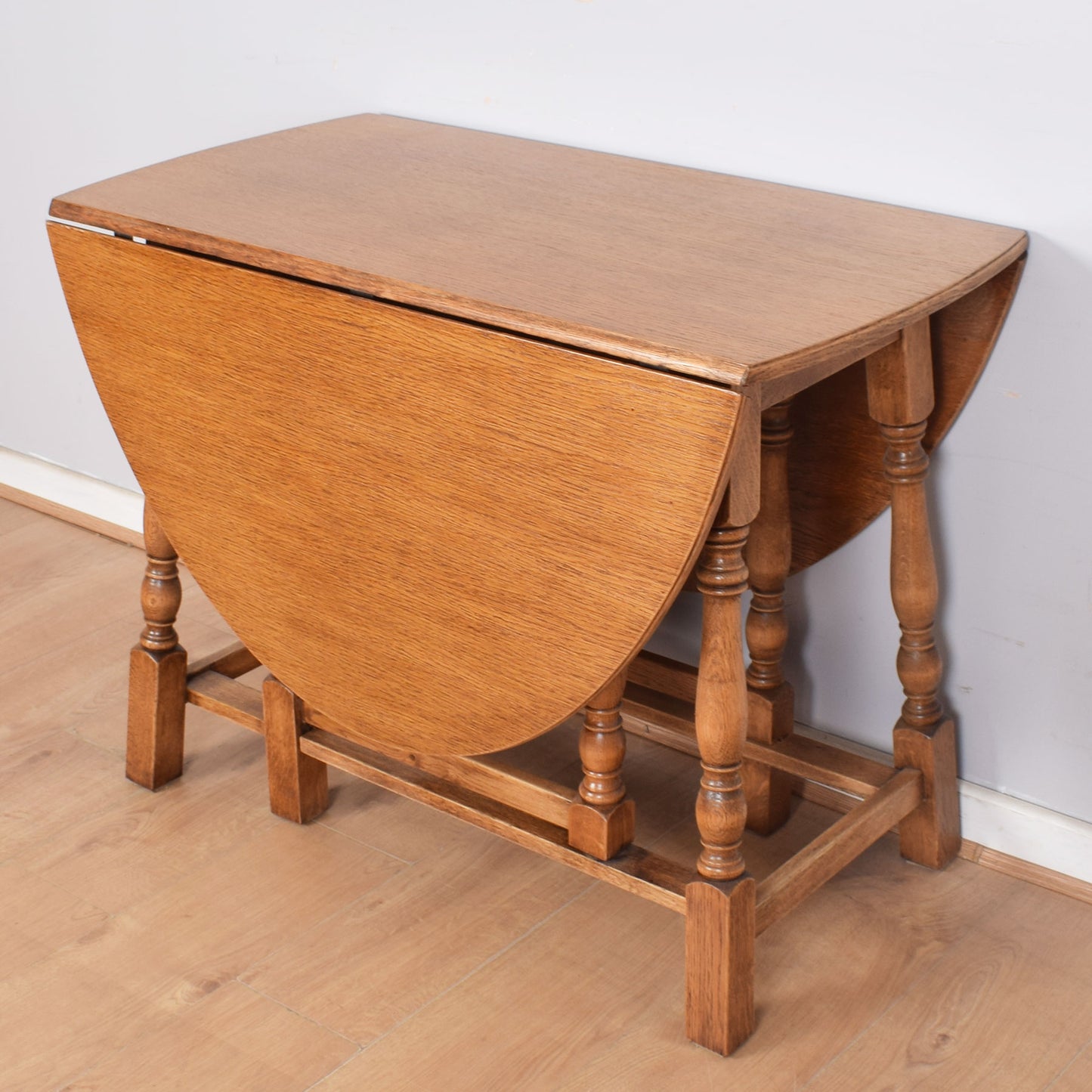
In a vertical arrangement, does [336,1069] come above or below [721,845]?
below

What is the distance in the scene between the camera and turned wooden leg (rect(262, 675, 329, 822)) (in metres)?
1.76

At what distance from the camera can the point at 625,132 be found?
5.79ft

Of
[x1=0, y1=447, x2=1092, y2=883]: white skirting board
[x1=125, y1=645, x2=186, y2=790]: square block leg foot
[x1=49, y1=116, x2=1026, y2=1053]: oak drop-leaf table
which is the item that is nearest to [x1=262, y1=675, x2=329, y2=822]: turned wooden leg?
[x1=49, y1=116, x2=1026, y2=1053]: oak drop-leaf table

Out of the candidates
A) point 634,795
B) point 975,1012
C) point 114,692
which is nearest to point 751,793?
point 634,795

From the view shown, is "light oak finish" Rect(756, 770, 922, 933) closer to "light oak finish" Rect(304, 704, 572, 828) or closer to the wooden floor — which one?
the wooden floor

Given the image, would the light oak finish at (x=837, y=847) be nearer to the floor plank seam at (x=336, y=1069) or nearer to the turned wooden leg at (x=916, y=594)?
the turned wooden leg at (x=916, y=594)

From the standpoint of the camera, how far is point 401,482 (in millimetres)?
1430

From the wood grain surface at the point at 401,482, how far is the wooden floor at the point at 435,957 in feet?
0.83

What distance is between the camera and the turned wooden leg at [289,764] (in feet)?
5.78

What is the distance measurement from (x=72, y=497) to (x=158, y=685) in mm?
903

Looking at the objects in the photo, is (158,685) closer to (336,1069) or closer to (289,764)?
(289,764)

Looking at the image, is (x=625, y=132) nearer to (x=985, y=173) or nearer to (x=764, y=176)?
(x=764, y=176)

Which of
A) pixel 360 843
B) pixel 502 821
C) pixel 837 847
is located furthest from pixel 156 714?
pixel 837 847

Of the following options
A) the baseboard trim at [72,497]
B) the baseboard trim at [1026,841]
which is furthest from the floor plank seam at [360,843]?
the baseboard trim at [72,497]
